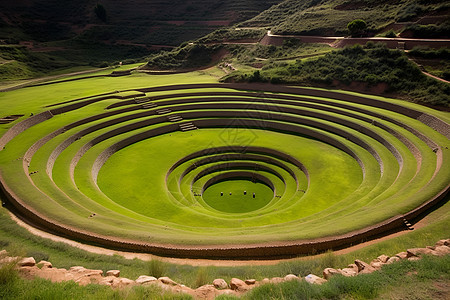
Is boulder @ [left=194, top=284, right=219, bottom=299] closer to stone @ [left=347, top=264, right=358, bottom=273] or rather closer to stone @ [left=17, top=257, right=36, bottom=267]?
stone @ [left=347, top=264, right=358, bottom=273]

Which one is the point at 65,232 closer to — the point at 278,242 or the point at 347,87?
the point at 278,242

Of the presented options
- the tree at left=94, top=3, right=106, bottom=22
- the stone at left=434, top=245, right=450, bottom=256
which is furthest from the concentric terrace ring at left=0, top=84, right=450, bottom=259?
the tree at left=94, top=3, right=106, bottom=22

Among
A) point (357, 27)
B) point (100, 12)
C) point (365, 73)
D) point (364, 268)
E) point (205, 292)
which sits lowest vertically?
point (205, 292)

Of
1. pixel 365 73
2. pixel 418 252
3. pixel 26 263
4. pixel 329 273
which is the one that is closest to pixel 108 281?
pixel 26 263

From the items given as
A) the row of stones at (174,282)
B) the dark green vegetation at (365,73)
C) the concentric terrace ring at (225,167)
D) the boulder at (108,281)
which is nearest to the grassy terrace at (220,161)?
the concentric terrace ring at (225,167)

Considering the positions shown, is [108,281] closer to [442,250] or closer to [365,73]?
[442,250]

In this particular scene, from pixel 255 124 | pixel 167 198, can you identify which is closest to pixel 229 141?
pixel 255 124

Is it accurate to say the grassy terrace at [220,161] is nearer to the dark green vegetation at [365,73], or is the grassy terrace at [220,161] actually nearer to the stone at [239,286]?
the dark green vegetation at [365,73]
